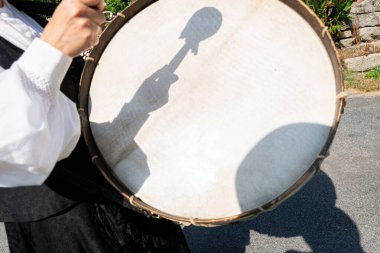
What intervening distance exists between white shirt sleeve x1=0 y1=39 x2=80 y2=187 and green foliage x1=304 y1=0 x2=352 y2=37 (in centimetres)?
436

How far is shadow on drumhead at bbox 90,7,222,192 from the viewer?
113 cm

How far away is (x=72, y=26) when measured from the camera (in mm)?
806

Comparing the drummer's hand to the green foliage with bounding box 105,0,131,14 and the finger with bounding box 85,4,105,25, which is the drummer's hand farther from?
the green foliage with bounding box 105,0,131,14

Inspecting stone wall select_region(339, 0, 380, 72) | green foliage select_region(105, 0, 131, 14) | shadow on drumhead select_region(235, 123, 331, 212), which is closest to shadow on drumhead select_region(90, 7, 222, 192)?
shadow on drumhead select_region(235, 123, 331, 212)

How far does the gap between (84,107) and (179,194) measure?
35 centimetres

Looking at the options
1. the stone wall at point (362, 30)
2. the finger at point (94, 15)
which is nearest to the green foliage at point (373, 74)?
the stone wall at point (362, 30)

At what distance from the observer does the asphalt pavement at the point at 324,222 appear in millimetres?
2188

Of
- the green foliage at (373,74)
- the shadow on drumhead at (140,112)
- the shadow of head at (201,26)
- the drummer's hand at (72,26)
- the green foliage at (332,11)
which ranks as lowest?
the green foliage at (373,74)

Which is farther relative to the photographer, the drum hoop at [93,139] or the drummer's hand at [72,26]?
the drum hoop at [93,139]

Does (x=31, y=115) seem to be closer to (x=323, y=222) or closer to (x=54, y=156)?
(x=54, y=156)

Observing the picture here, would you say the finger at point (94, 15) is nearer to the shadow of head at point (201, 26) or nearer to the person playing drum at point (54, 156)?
the person playing drum at point (54, 156)

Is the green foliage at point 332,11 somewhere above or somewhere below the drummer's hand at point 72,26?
below

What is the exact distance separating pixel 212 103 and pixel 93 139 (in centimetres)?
34

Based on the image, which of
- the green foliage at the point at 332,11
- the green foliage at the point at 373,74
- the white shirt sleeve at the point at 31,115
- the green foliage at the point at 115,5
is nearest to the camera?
the white shirt sleeve at the point at 31,115
